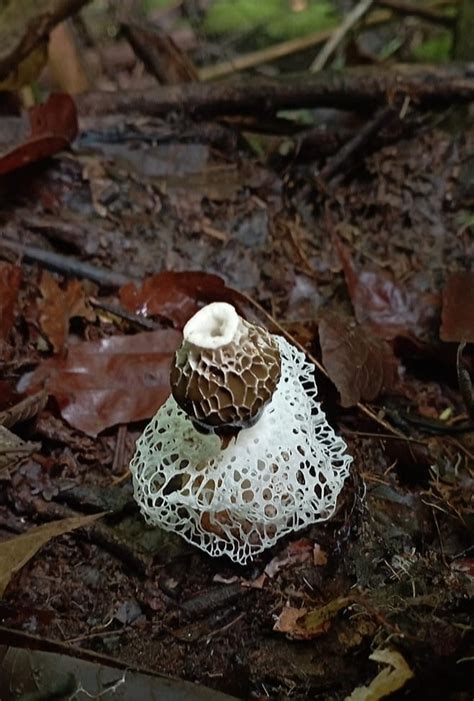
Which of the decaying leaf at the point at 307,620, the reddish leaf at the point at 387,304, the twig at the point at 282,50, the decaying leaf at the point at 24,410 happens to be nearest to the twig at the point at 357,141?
the reddish leaf at the point at 387,304

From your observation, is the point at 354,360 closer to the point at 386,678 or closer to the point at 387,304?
the point at 387,304

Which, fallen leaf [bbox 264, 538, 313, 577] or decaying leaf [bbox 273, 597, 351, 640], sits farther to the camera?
fallen leaf [bbox 264, 538, 313, 577]

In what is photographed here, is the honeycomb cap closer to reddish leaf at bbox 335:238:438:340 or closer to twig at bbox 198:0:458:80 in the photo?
reddish leaf at bbox 335:238:438:340

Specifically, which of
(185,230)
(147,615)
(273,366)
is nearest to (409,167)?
(185,230)

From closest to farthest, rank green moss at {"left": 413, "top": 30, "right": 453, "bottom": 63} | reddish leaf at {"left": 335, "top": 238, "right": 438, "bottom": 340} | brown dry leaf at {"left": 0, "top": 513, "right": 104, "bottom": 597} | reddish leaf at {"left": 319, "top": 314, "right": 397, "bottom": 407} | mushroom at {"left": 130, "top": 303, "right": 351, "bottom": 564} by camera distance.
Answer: mushroom at {"left": 130, "top": 303, "right": 351, "bottom": 564}
brown dry leaf at {"left": 0, "top": 513, "right": 104, "bottom": 597}
reddish leaf at {"left": 319, "top": 314, "right": 397, "bottom": 407}
reddish leaf at {"left": 335, "top": 238, "right": 438, "bottom": 340}
green moss at {"left": 413, "top": 30, "right": 453, "bottom": 63}

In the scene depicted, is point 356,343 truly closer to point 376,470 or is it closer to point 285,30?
point 376,470

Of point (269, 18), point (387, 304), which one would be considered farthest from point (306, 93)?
point (269, 18)

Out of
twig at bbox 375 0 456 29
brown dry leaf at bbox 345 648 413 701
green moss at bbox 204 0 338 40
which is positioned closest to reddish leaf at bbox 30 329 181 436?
brown dry leaf at bbox 345 648 413 701
